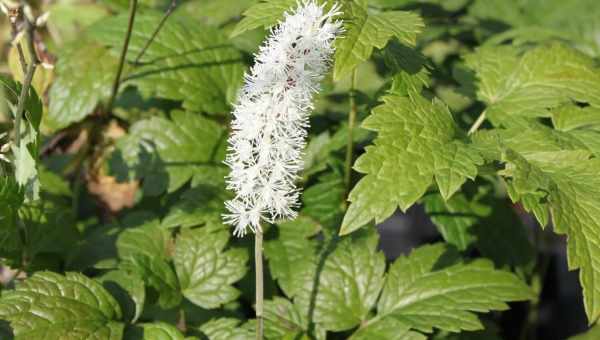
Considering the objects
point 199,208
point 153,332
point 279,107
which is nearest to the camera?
point 279,107

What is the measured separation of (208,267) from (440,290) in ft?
1.51

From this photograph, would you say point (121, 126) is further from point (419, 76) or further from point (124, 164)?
point (419, 76)

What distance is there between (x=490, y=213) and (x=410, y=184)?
0.79 m

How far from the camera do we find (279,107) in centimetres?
100

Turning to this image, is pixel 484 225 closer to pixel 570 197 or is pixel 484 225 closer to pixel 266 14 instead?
pixel 570 197

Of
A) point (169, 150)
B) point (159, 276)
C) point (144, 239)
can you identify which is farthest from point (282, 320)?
point (169, 150)

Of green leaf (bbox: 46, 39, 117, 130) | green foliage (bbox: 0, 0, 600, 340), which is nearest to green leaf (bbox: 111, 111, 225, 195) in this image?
green foliage (bbox: 0, 0, 600, 340)

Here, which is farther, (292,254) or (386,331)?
(292,254)

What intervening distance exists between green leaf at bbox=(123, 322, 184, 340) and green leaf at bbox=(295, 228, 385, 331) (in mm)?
290

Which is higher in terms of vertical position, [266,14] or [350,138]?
[266,14]

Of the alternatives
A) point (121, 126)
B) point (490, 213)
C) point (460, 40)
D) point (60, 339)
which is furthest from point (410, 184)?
point (460, 40)

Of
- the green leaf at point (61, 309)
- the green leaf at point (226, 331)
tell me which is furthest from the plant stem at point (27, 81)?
the green leaf at point (226, 331)

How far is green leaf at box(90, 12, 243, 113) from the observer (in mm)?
1672

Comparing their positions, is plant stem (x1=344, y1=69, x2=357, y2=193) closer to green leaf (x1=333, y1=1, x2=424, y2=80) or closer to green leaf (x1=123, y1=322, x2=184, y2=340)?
green leaf (x1=333, y1=1, x2=424, y2=80)
